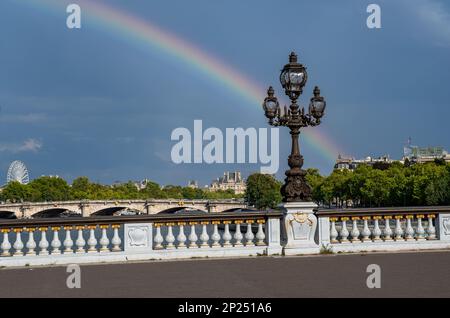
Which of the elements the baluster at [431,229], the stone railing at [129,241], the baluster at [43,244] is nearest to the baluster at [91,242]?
the stone railing at [129,241]

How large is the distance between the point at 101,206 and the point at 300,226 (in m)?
136

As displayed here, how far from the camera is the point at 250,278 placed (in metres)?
13.3

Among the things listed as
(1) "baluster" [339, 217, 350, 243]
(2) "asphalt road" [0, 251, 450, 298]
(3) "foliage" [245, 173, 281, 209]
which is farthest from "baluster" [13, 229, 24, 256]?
(3) "foliage" [245, 173, 281, 209]

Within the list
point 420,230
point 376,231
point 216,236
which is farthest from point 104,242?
point 420,230

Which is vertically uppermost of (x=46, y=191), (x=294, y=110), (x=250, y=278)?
(x=294, y=110)

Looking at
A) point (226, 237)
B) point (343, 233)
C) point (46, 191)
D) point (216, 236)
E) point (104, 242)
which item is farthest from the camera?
point (46, 191)

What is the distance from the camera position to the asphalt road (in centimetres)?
1138

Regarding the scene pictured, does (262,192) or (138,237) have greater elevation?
(262,192)

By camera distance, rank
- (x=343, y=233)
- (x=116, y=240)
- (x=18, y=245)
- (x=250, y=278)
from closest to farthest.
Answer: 1. (x=250, y=278)
2. (x=18, y=245)
3. (x=116, y=240)
4. (x=343, y=233)

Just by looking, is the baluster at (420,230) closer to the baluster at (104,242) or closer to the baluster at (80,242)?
the baluster at (104,242)

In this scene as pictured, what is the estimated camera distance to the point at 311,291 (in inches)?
448

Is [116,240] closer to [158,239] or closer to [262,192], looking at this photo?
[158,239]

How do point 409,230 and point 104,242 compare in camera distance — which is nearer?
point 104,242
